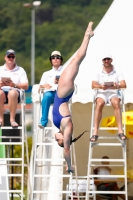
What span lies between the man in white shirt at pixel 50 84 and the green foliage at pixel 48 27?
114ft

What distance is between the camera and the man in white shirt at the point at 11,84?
12.2m

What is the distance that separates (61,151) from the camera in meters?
13.8

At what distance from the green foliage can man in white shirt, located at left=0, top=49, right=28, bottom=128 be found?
3496 centimetres

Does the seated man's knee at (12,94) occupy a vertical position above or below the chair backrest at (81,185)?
above

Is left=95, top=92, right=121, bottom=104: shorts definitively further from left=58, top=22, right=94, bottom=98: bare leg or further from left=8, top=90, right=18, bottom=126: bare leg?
left=58, top=22, right=94, bottom=98: bare leg

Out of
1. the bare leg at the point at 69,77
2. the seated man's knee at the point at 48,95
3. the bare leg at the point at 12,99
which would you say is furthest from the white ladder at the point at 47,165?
the bare leg at the point at 69,77

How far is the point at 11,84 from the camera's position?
1225cm

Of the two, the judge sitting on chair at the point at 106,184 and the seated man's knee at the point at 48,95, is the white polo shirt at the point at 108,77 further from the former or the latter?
the judge sitting on chair at the point at 106,184

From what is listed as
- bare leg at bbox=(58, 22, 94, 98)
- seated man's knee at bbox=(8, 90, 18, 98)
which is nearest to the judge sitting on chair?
seated man's knee at bbox=(8, 90, 18, 98)

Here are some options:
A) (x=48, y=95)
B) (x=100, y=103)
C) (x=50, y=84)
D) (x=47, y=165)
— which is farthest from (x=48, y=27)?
(x=100, y=103)

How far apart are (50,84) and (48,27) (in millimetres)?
49007

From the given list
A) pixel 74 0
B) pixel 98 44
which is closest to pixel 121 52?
pixel 98 44

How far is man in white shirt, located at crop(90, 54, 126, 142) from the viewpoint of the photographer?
12289mm

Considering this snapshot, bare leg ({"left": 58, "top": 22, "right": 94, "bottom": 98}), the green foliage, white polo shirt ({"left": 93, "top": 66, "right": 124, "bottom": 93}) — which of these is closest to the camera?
bare leg ({"left": 58, "top": 22, "right": 94, "bottom": 98})
